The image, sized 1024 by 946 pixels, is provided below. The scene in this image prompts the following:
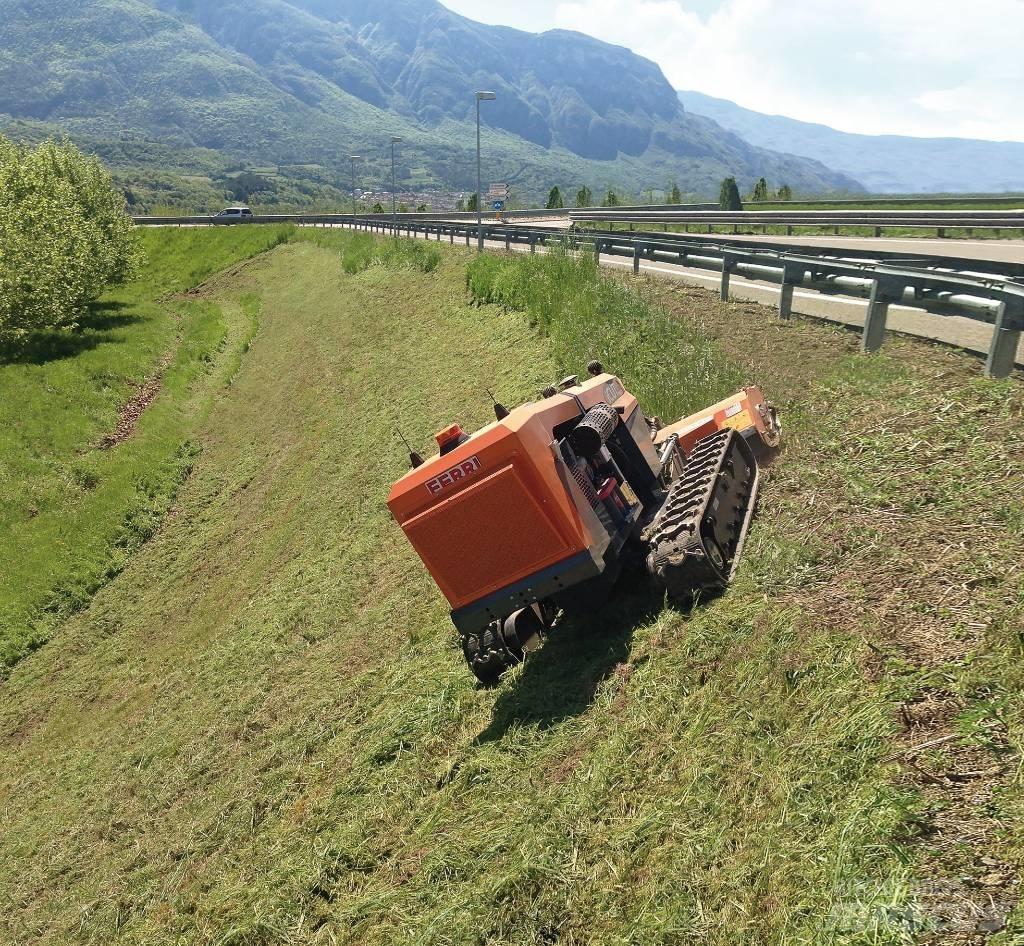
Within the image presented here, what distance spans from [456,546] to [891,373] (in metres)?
5.55

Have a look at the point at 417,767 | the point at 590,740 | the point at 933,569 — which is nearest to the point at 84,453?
the point at 417,767

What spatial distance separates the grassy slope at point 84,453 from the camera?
18359 mm

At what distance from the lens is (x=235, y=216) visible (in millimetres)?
85812

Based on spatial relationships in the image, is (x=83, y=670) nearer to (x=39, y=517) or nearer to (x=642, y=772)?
(x=39, y=517)

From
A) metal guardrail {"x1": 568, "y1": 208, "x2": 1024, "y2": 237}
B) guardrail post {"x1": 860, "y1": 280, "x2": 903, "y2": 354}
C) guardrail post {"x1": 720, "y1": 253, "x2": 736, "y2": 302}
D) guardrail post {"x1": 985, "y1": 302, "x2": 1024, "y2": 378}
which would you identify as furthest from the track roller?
metal guardrail {"x1": 568, "y1": 208, "x2": 1024, "y2": 237}

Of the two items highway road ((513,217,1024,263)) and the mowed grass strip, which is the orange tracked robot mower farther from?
highway road ((513,217,1024,263))

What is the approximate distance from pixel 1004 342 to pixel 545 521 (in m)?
5.19

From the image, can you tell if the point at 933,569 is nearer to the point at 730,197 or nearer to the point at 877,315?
the point at 877,315

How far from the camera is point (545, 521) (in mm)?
6492

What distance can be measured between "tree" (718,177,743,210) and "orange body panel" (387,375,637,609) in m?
51.5

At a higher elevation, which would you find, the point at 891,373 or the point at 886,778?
the point at 891,373

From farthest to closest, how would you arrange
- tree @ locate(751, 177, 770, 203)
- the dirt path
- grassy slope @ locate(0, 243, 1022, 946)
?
tree @ locate(751, 177, 770, 203)
grassy slope @ locate(0, 243, 1022, 946)
the dirt path

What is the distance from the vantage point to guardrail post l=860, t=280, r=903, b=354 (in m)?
10.2

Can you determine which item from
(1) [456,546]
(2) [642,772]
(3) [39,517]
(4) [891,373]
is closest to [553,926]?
(2) [642,772]
